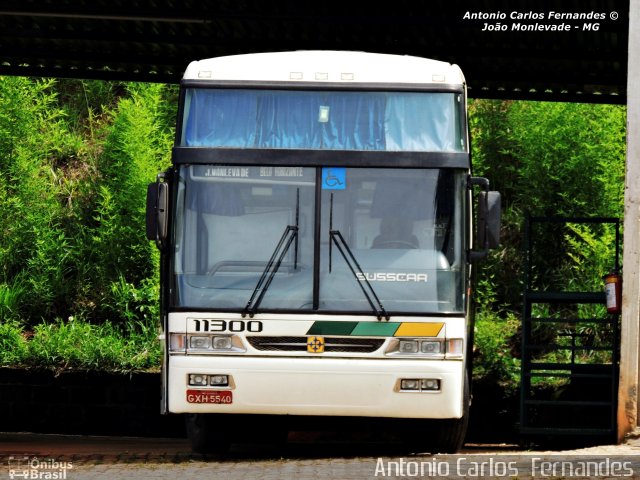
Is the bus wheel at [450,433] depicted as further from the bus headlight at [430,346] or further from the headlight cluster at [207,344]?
the headlight cluster at [207,344]

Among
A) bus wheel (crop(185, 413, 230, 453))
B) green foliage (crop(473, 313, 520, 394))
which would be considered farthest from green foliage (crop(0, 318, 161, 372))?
bus wheel (crop(185, 413, 230, 453))

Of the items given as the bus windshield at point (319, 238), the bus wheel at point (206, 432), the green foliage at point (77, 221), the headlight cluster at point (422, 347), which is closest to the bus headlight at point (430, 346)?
the headlight cluster at point (422, 347)

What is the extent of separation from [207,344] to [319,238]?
1.26 m

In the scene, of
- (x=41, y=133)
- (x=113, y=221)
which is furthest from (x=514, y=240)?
(x=41, y=133)

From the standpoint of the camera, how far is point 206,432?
10.8 meters

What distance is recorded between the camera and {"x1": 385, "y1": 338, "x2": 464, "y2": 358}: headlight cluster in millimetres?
9672

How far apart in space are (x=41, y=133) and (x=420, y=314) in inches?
627

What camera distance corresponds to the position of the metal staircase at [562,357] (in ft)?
47.2

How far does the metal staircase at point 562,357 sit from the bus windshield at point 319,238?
414cm

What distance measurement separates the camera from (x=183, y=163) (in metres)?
9.97

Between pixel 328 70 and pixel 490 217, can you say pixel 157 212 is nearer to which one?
pixel 328 70

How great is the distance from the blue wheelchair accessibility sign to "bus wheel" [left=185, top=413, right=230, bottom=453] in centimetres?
236

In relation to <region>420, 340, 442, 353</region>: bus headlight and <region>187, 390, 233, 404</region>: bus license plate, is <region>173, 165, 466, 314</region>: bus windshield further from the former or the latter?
<region>187, 390, 233, 404</region>: bus license plate

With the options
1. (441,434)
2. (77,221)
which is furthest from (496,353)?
(77,221)
